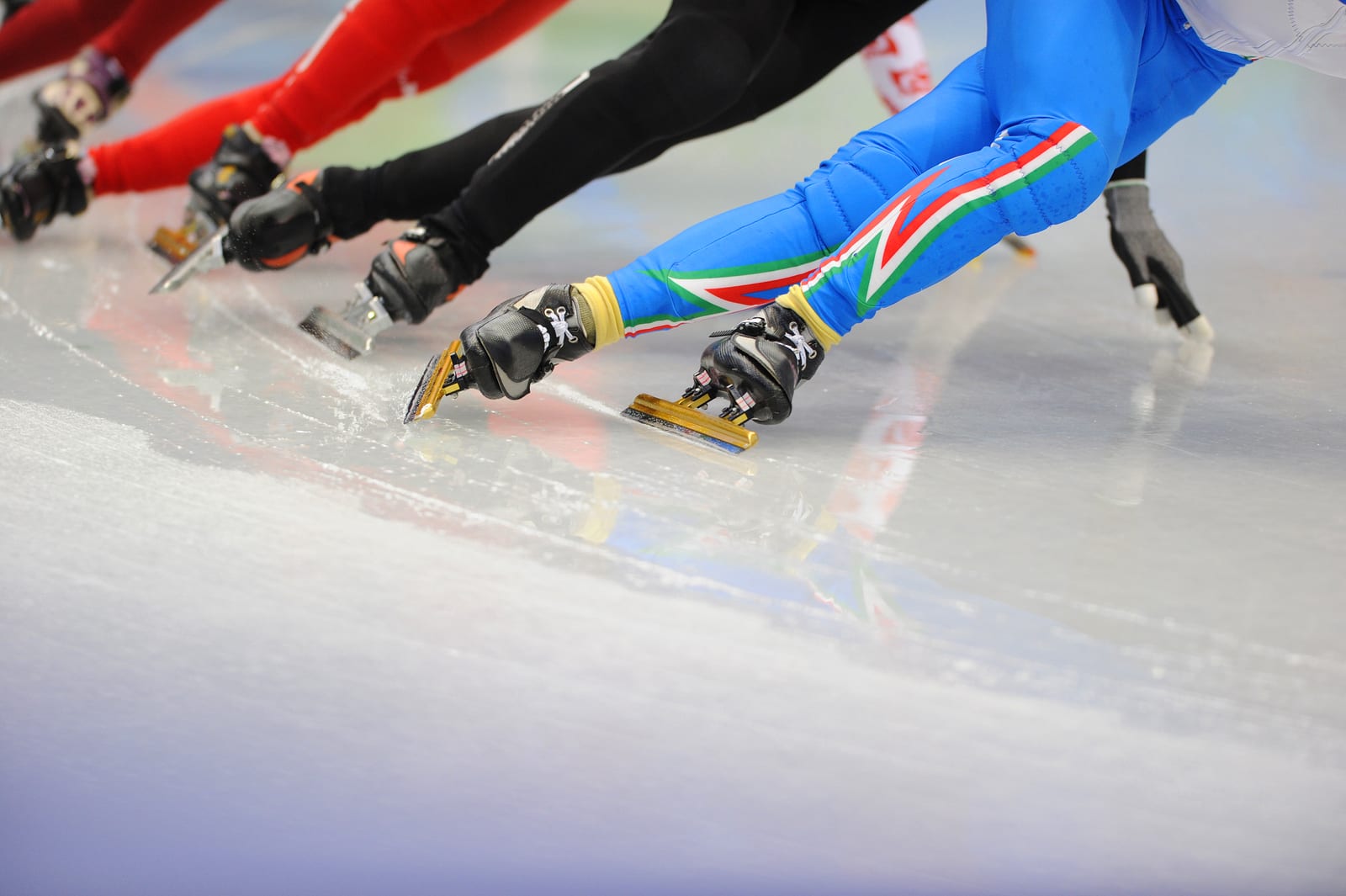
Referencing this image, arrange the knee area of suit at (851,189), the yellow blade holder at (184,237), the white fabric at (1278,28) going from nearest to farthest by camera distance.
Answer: the white fabric at (1278,28) < the knee area of suit at (851,189) < the yellow blade holder at (184,237)

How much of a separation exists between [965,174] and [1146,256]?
75cm

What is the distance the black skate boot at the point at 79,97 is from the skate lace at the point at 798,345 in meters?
1.68

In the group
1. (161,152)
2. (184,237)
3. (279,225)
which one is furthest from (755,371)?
(161,152)

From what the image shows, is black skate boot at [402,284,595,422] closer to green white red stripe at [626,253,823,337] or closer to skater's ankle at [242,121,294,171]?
green white red stripe at [626,253,823,337]

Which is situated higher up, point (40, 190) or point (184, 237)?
point (40, 190)

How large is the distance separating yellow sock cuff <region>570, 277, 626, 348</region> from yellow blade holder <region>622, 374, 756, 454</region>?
0.10 meters

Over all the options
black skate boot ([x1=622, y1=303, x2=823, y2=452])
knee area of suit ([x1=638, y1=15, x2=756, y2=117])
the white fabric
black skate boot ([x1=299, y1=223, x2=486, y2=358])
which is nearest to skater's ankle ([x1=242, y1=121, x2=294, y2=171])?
black skate boot ([x1=299, y1=223, x2=486, y2=358])

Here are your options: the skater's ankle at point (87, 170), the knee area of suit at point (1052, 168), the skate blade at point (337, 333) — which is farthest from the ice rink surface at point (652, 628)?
the skater's ankle at point (87, 170)

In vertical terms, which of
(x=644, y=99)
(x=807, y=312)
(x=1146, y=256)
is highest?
(x=644, y=99)

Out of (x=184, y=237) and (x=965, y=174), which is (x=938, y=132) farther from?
(x=184, y=237)

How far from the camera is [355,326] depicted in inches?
65.4

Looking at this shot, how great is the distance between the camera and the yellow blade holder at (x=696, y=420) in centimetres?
133

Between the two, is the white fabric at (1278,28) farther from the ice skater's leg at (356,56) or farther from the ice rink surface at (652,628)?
the ice skater's leg at (356,56)

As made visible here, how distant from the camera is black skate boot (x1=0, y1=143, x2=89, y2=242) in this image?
2121 millimetres
